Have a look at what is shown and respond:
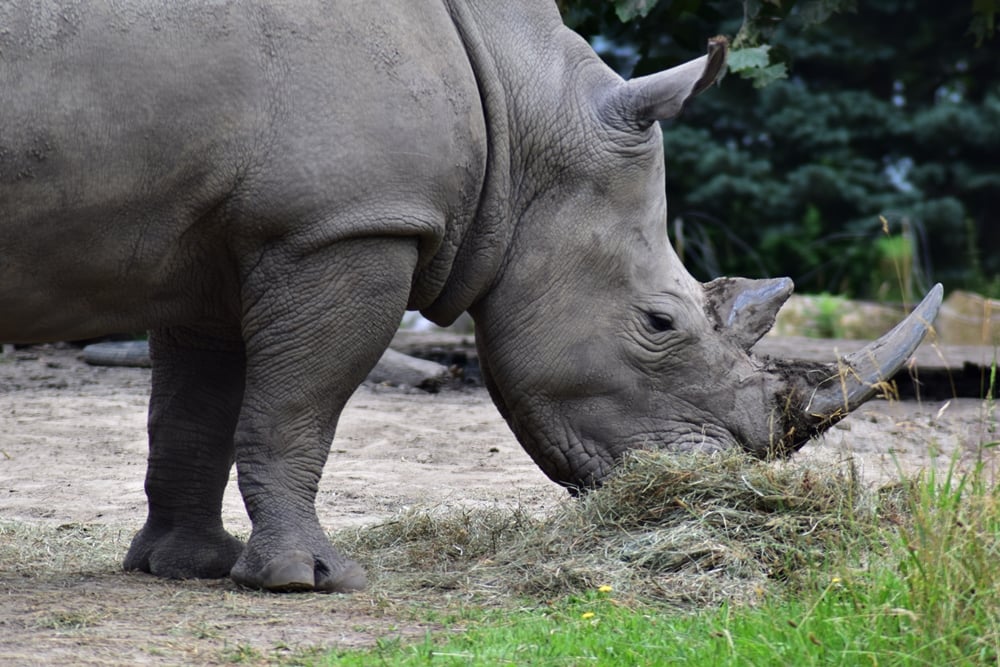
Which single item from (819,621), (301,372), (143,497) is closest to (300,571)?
(301,372)

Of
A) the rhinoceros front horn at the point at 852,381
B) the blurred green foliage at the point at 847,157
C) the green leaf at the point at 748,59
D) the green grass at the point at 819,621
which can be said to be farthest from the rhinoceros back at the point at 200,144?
the blurred green foliage at the point at 847,157

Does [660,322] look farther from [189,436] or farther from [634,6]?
[634,6]

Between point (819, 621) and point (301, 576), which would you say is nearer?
point (819, 621)

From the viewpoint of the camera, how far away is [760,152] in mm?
17656

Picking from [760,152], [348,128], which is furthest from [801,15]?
[760,152]

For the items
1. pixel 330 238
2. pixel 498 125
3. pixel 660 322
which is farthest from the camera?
pixel 660 322

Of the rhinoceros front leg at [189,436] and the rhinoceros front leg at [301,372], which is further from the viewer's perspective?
the rhinoceros front leg at [189,436]

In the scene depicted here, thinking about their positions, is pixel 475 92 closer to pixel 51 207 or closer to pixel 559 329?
pixel 559 329

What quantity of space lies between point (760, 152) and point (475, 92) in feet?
42.6

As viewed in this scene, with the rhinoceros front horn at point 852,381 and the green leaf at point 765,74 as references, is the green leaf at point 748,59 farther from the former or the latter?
the rhinoceros front horn at point 852,381

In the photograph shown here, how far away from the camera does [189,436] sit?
18.0 feet

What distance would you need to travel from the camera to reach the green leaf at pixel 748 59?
26.7 ft

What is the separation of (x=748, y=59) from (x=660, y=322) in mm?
3114

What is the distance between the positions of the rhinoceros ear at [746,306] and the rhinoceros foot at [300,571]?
1.54 m
